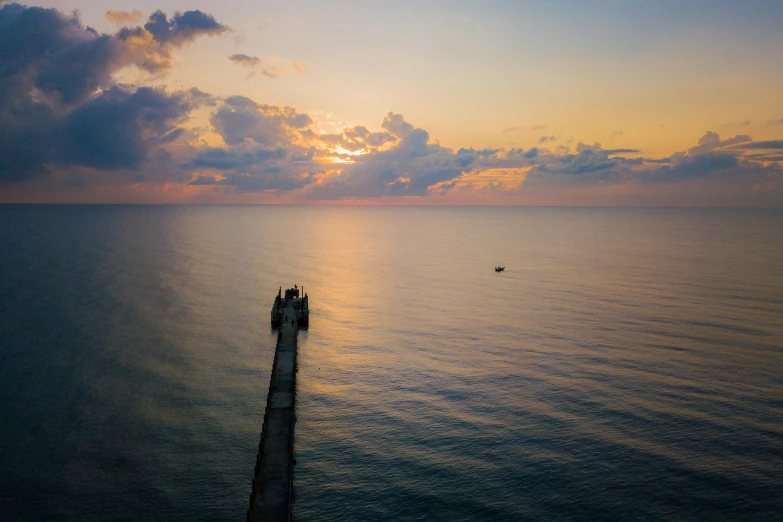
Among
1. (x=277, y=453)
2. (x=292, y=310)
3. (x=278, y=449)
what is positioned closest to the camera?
(x=277, y=453)

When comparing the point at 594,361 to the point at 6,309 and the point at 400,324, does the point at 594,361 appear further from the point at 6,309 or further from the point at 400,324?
the point at 6,309

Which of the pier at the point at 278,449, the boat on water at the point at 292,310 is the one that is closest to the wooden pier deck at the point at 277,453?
the pier at the point at 278,449

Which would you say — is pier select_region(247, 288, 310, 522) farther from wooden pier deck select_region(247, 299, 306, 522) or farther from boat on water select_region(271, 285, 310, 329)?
boat on water select_region(271, 285, 310, 329)

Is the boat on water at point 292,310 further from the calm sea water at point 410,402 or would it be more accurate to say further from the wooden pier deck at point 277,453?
the wooden pier deck at point 277,453

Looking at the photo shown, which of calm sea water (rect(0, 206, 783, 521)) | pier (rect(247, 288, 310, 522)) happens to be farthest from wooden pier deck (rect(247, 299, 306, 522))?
calm sea water (rect(0, 206, 783, 521))

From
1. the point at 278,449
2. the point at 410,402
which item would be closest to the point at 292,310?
the point at 410,402

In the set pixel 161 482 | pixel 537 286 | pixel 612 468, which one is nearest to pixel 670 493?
pixel 612 468

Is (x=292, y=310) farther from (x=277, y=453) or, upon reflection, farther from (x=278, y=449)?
(x=277, y=453)
